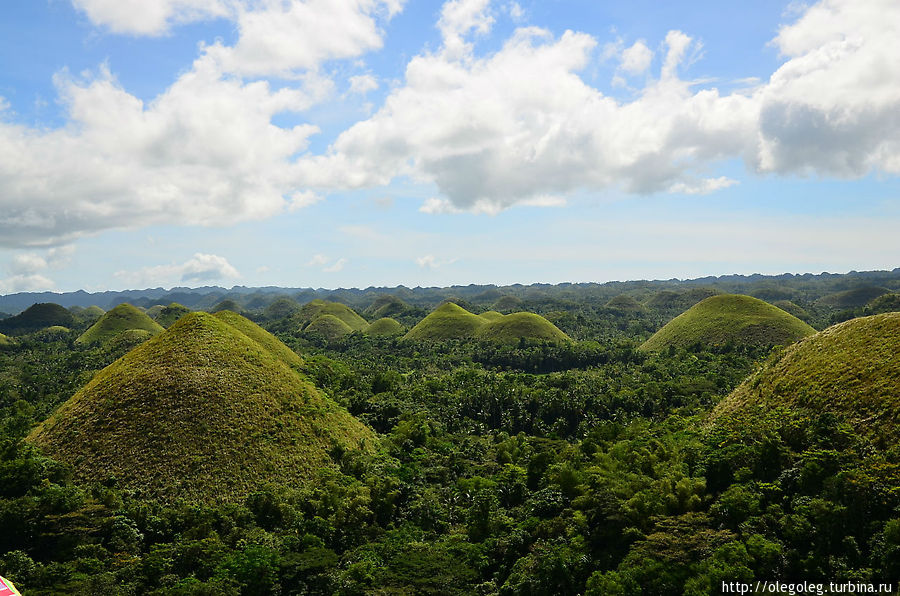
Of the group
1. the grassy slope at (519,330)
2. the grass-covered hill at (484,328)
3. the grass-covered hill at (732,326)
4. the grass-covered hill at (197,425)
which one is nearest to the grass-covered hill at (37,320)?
the grass-covered hill at (484,328)

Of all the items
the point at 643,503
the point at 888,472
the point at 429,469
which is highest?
the point at 888,472

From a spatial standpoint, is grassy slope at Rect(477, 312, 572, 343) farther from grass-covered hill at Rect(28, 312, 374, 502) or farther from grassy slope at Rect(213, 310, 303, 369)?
grass-covered hill at Rect(28, 312, 374, 502)

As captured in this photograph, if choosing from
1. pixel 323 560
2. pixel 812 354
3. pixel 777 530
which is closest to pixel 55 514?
pixel 323 560

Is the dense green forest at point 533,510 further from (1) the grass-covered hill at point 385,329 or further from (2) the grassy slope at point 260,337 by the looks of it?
(1) the grass-covered hill at point 385,329

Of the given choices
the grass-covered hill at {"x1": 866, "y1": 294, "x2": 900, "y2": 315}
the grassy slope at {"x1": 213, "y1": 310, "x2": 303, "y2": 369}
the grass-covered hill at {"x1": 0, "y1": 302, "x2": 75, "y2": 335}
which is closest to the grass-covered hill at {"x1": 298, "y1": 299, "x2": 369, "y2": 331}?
the grass-covered hill at {"x1": 0, "y1": 302, "x2": 75, "y2": 335}

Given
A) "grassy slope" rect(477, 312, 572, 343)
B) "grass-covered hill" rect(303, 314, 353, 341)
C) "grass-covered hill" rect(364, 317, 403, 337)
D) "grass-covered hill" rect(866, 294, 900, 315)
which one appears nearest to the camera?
"grassy slope" rect(477, 312, 572, 343)

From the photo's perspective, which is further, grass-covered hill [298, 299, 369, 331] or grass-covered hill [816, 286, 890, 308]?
grass-covered hill [816, 286, 890, 308]

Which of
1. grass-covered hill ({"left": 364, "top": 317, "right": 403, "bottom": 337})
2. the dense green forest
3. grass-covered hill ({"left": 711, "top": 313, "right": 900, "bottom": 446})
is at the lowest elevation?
the dense green forest

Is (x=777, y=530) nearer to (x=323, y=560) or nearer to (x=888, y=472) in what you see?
(x=888, y=472)
